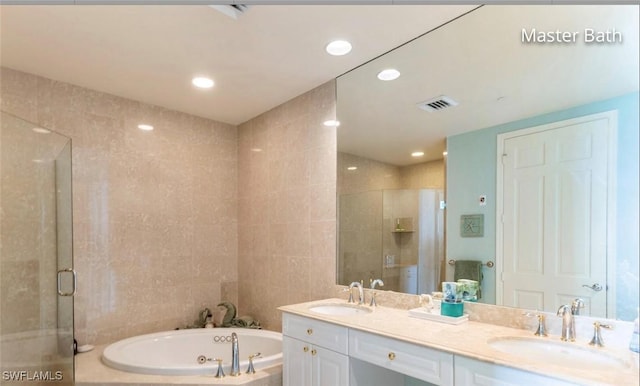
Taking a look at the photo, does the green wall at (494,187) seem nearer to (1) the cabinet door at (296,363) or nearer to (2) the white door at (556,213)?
(2) the white door at (556,213)

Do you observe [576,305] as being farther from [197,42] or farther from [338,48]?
[197,42]

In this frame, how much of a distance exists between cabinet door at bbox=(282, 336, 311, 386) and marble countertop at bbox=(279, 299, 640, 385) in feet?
0.62

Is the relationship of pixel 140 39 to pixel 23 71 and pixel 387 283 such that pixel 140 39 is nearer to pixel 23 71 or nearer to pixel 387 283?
pixel 23 71

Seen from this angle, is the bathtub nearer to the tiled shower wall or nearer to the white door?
the tiled shower wall

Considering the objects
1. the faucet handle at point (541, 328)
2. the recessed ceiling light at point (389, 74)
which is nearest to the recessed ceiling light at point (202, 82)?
the recessed ceiling light at point (389, 74)

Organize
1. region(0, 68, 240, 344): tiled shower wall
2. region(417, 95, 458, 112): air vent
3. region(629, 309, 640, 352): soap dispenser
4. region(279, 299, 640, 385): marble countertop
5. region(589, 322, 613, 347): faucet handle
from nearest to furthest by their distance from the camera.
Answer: region(279, 299, 640, 385): marble countertop → region(629, 309, 640, 352): soap dispenser → region(589, 322, 613, 347): faucet handle → region(417, 95, 458, 112): air vent → region(0, 68, 240, 344): tiled shower wall

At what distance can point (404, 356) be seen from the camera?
1.66 meters

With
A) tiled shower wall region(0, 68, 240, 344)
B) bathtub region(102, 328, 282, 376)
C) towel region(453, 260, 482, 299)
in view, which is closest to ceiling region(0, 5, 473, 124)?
tiled shower wall region(0, 68, 240, 344)

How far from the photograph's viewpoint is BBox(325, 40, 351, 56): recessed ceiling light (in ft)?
7.10

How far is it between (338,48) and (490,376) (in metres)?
1.84

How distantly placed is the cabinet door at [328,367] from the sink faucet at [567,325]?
1.00 metres

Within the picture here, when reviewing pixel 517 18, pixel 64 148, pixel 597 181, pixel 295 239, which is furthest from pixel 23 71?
pixel 597 181

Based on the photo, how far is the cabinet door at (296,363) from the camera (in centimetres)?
214

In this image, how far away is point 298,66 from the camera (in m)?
2.48
